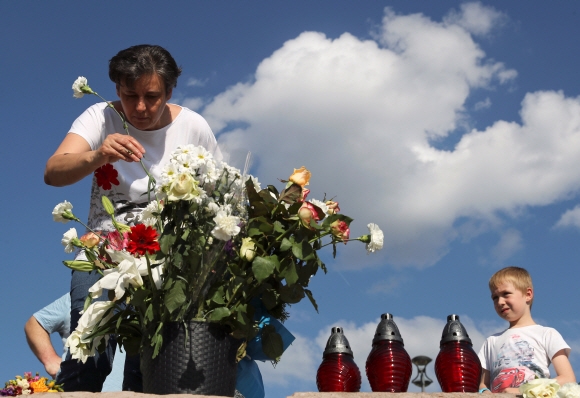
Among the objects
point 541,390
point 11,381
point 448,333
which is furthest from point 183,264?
point 11,381

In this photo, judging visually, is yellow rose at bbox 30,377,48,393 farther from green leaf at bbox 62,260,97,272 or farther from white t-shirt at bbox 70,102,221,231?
green leaf at bbox 62,260,97,272

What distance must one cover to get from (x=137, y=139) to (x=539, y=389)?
169 centimetres

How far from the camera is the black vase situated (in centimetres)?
205

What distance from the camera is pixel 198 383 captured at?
2.05m

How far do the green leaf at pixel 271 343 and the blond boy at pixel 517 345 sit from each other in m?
1.30

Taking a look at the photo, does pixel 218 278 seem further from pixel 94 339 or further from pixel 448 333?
pixel 448 333

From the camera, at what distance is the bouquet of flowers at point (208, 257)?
206 centimetres

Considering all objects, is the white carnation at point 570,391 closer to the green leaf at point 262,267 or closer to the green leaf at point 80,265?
the green leaf at point 262,267

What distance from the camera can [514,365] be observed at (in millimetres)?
3258

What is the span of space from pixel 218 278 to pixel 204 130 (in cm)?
94

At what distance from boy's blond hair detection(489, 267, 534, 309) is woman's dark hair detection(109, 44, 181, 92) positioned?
6.27ft

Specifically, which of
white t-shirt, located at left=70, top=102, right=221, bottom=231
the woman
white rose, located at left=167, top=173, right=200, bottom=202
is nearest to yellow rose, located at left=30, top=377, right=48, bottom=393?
the woman

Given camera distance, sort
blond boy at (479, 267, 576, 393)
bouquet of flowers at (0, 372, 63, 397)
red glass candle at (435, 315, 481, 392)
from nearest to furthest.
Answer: red glass candle at (435, 315, 481, 392)
bouquet of flowers at (0, 372, 63, 397)
blond boy at (479, 267, 576, 393)

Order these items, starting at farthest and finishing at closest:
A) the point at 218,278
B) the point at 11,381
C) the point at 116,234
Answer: the point at 11,381 → the point at 116,234 → the point at 218,278
